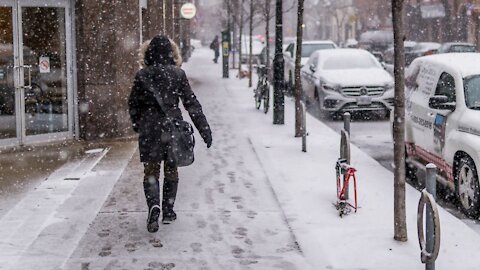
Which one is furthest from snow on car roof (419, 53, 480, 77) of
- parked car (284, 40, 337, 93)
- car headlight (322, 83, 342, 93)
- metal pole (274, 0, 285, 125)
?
parked car (284, 40, 337, 93)

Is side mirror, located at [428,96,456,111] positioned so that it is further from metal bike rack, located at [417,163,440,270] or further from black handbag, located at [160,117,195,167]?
black handbag, located at [160,117,195,167]

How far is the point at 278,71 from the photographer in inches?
578

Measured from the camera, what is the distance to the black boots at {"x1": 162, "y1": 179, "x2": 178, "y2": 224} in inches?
280

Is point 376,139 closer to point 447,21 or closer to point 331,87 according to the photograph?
point 331,87

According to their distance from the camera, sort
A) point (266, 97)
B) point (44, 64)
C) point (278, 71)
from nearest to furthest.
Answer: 1. point (44, 64)
2. point (278, 71)
3. point (266, 97)

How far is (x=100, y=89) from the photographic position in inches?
487

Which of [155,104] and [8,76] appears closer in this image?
[155,104]

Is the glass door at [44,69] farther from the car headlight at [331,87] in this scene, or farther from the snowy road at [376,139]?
the car headlight at [331,87]

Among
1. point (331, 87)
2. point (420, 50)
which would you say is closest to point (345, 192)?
point (331, 87)

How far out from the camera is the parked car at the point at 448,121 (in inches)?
317

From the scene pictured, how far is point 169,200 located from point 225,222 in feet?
1.94

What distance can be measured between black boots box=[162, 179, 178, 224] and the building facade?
5136mm

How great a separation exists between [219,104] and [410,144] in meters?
9.38

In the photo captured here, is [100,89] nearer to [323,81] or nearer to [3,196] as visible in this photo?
[3,196]
